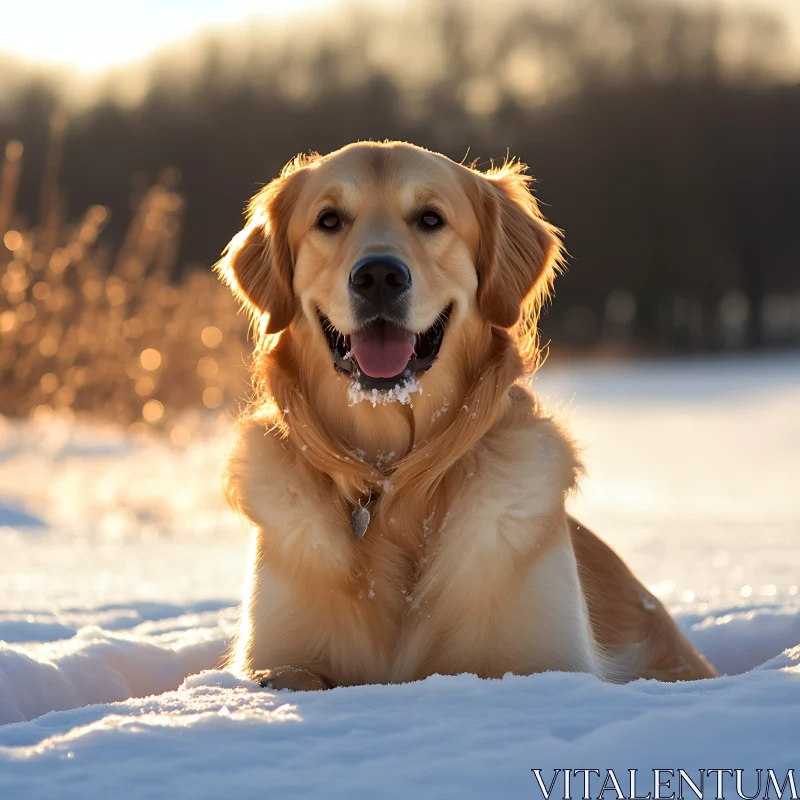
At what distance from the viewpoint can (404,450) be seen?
2.88m

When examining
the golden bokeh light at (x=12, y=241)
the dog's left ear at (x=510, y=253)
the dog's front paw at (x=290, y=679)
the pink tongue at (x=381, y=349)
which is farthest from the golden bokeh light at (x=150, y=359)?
the dog's front paw at (x=290, y=679)

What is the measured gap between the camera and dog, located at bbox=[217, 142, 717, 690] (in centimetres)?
259

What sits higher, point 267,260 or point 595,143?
point 595,143

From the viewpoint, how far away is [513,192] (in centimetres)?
326

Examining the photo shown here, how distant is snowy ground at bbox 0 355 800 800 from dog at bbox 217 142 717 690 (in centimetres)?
32

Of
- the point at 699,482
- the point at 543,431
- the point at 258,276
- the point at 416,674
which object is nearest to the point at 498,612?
the point at 416,674

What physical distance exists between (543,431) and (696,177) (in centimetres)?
2495

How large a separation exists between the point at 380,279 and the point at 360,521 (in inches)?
25.1

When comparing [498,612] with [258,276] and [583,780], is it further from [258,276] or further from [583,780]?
[258,276]

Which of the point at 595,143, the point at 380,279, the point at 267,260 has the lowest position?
the point at 380,279

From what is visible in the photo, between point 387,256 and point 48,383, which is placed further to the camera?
point 48,383

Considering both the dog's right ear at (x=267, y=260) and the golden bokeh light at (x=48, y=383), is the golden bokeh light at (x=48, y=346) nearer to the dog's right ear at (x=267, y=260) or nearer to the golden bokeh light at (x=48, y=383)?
the golden bokeh light at (x=48, y=383)

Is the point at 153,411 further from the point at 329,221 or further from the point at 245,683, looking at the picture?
the point at 245,683

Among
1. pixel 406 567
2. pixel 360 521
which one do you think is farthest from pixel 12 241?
pixel 406 567
